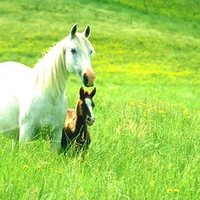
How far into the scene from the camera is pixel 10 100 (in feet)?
26.3

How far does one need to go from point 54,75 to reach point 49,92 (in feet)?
0.74

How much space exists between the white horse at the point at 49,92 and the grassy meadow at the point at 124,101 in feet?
0.93

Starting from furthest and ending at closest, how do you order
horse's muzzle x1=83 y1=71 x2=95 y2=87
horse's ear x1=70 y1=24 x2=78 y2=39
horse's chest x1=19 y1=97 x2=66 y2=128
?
horse's chest x1=19 y1=97 x2=66 y2=128 < horse's ear x1=70 y1=24 x2=78 y2=39 < horse's muzzle x1=83 y1=71 x2=95 y2=87

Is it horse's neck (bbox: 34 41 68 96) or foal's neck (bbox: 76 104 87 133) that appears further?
foal's neck (bbox: 76 104 87 133)

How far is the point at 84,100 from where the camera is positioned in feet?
26.0

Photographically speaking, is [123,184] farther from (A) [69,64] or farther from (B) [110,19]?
(B) [110,19]

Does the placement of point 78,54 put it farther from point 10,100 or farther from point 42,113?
point 10,100

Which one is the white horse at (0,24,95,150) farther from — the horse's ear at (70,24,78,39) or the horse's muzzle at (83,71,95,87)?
the horse's muzzle at (83,71,95,87)

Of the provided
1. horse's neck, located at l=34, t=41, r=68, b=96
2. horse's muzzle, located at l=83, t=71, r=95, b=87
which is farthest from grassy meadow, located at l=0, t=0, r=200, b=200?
horse's muzzle, located at l=83, t=71, r=95, b=87

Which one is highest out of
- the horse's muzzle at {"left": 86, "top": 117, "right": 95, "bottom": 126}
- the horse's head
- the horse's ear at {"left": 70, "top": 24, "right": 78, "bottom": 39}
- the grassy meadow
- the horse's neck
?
the horse's ear at {"left": 70, "top": 24, "right": 78, "bottom": 39}

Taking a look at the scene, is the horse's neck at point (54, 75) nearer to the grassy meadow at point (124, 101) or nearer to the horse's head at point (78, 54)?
the horse's head at point (78, 54)

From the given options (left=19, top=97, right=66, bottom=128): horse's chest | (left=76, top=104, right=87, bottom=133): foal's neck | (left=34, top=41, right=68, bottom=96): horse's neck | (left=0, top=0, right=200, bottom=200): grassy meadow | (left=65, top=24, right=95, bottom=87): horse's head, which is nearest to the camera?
(left=0, top=0, right=200, bottom=200): grassy meadow

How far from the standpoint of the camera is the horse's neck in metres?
7.66

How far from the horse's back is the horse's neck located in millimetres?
404
